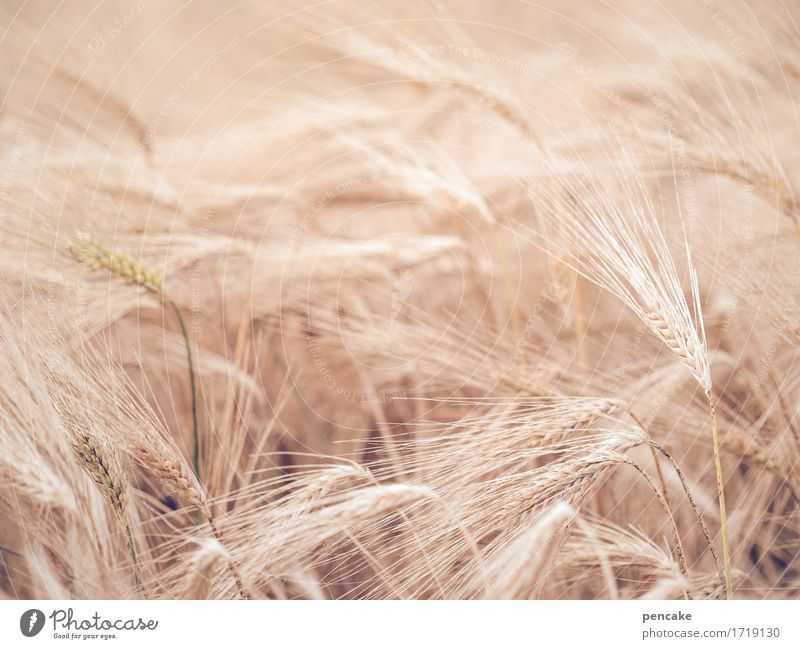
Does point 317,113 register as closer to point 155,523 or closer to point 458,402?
point 458,402

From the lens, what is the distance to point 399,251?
84cm

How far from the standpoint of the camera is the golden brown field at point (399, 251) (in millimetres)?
795

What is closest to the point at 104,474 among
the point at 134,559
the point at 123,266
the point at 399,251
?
the point at 134,559

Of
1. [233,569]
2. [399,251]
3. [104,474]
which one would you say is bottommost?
[233,569]

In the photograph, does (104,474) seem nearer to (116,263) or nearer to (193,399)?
(193,399)

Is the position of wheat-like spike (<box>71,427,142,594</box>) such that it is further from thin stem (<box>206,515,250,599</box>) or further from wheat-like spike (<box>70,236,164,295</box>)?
wheat-like spike (<box>70,236,164,295</box>)

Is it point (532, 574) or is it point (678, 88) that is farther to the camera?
point (678, 88)

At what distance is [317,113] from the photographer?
83 cm

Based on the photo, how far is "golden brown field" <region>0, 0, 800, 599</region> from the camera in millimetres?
795

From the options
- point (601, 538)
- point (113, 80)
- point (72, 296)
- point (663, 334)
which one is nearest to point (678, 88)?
point (663, 334)

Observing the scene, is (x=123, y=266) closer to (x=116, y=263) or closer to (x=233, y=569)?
(x=116, y=263)

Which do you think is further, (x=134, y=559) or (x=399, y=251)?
(x=399, y=251)

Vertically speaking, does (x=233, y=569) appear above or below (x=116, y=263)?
below

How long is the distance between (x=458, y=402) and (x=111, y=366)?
1.72 feet
